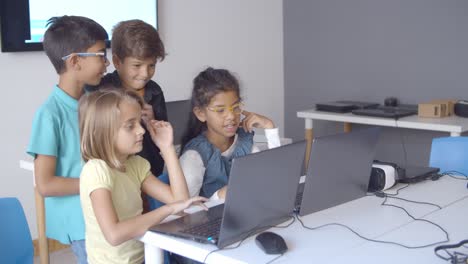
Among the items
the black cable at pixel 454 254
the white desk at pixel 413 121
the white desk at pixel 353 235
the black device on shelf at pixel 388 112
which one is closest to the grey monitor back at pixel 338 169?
the white desk at pixel 353 235

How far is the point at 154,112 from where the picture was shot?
95.4 inches

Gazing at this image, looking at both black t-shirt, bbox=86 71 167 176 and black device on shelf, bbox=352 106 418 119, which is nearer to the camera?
black t-shirt, bbox=86 71 167 176

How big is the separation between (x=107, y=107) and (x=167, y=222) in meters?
0.40

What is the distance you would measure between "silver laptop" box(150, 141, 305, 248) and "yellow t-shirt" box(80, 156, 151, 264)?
0.16 metres

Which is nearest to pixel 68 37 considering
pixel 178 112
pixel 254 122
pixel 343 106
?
pixel 254 122

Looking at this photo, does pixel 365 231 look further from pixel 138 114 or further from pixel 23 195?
pixel 23 195

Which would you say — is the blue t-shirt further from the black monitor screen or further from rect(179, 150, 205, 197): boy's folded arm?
the black monitor screen

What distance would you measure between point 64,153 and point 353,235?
0.99 meters

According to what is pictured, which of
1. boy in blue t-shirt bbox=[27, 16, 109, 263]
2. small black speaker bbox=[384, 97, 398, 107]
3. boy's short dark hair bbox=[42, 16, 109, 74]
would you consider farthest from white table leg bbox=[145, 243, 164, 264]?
small black speaker bbox=[384, 97, 398, 107]

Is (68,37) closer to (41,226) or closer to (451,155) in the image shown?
(41,226)

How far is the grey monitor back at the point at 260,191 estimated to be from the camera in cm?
152

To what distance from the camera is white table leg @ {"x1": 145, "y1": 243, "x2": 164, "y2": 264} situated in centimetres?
166

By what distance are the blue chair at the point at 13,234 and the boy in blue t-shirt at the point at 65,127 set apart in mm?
122

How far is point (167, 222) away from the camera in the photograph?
1713 mm
